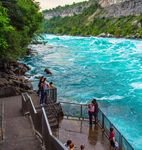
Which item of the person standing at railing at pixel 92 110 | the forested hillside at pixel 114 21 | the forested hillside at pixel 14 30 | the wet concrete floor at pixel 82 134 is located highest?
the forested hillside at pixel 114 21

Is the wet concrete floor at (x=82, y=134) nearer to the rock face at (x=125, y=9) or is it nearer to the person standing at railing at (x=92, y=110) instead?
the person standing at railing at (x=92, y=110)

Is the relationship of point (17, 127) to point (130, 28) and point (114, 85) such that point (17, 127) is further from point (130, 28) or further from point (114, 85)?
point (130, 28)

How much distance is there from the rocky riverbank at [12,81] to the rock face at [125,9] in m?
99.5

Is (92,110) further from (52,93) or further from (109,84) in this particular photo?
(109,84)

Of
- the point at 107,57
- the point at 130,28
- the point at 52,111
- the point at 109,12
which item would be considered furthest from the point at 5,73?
the point at 109,12

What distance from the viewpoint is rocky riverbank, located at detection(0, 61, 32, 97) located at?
25484mm

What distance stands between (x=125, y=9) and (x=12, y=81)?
4862 inches

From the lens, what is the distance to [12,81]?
31.4 metres

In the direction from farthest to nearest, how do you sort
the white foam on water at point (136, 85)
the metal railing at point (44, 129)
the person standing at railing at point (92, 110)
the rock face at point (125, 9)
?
the rock face at point (125, 9) < the white foam on water at point (136, 85) < the person standing at railing at point (92, 110) < the metal railing at point (44, 129)

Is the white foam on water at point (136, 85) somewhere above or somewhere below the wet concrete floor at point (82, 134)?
above

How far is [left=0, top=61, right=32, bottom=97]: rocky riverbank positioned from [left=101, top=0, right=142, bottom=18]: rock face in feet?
326

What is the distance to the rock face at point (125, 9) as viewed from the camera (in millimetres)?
139038

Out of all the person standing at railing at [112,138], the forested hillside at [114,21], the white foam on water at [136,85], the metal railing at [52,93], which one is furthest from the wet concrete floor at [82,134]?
the forested hillside at [114,21]

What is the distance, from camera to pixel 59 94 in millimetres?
A: 33188
